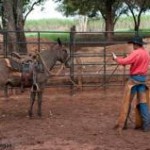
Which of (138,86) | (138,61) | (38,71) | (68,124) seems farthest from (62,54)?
(138,61)

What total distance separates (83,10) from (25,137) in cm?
3848

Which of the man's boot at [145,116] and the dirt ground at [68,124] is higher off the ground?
the man's boot at [145,116]

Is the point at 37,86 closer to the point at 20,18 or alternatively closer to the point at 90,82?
the point at 90,82

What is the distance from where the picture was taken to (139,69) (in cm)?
872

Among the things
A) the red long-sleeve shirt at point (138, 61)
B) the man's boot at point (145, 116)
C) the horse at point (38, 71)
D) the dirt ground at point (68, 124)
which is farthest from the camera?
the horse at point (38, 71)

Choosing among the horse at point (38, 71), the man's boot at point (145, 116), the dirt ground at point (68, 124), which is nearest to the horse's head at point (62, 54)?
the horse at point (38, 71)

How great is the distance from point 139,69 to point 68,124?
1.87m

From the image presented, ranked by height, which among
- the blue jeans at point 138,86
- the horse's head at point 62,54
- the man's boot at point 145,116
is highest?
the horse's head at point 62,54

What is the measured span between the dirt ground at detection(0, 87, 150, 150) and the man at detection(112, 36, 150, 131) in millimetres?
370

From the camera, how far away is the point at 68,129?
29.9ft

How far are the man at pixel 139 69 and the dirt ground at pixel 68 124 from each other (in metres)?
0.37

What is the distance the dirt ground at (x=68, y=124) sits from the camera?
7828mm

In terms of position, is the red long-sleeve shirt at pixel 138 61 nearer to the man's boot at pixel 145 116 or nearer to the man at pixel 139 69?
the man at pixel 139 69

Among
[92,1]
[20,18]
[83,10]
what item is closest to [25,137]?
[20,18]
